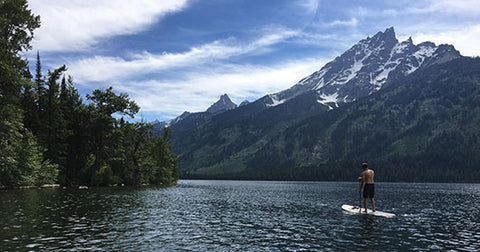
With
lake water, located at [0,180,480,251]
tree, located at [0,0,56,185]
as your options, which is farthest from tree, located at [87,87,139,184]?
lake water, located at [0,180,480,251]

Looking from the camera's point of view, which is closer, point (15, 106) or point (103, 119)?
point (15, 106)

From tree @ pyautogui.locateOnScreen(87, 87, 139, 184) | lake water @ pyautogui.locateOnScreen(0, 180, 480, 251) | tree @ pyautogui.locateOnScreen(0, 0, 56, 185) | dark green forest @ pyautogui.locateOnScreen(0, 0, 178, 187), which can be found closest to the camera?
lake water @ pyautogui.locateOnScreen(0, 180, 480, 251)

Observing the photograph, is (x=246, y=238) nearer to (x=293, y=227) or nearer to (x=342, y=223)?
(x=293, y=227)

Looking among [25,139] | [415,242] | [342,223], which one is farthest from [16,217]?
[25,139]

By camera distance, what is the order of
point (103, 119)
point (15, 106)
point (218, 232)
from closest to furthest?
1. point (218, 232)
2. point (15, 106)
3. point (103, 119)

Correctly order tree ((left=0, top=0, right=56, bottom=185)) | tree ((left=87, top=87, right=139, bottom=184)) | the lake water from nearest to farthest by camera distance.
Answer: the lake water, tree ((left=0, top=0, right=56, bottom=185)), tree ((left=87, top=87, right=139, bottom=184))

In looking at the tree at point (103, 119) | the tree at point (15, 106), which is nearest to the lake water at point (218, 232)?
the tree at point (15, 106)

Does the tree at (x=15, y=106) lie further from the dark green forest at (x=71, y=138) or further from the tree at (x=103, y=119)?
the tree at (x=103, y=119)

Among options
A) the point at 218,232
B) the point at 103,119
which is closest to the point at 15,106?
the point at 103,119

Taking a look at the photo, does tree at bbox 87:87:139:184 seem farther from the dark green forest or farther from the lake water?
the lake water

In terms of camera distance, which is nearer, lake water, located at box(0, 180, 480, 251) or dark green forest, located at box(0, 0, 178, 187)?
lake water, located at box(0, 180, 480, 251)

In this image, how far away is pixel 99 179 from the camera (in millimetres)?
103250

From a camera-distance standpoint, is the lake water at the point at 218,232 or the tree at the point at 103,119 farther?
the tree at the point at 103,119

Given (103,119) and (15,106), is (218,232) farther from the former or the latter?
(103,119)
